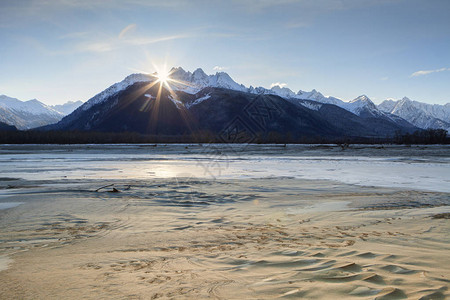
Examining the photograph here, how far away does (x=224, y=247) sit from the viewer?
5.92m

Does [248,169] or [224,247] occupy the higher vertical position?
[248,169]

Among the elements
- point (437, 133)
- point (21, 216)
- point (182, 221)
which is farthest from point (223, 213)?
point (437, 133)

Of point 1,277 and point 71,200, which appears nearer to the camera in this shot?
point 1,277

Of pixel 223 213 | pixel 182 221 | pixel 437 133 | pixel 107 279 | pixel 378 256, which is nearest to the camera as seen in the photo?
pixel 107 279

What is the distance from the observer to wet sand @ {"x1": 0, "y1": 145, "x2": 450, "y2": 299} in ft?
13.0

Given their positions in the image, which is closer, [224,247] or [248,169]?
[224,247]

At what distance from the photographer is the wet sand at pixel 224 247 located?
3.97 m

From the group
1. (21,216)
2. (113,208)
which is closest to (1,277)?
(21,216)

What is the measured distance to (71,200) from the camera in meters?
10.8

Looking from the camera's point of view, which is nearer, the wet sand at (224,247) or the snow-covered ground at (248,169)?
the wet sand at (224,247)

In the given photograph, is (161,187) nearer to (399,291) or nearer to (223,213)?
(223,213)

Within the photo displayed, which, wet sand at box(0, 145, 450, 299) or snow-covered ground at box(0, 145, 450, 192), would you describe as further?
snow-covered ground at box(0, 145, 450, 192)

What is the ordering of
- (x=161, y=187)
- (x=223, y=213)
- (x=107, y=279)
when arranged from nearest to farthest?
(x=107, y=279) → (x=223, y=213) → (x=161, y=187)

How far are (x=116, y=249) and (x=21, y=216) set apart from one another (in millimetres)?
4335
